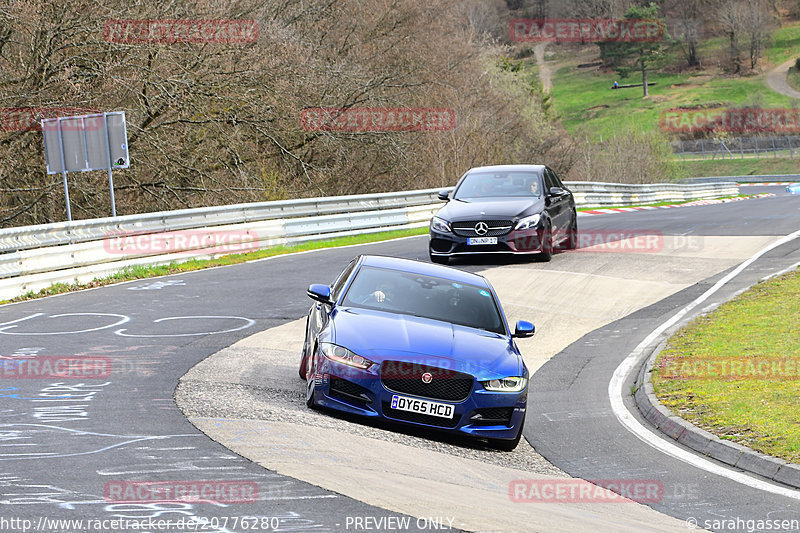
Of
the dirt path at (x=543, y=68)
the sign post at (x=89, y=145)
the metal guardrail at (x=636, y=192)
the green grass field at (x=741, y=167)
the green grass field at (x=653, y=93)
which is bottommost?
the green grass field at (x=741, y=167)

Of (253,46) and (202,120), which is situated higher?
(253,46)

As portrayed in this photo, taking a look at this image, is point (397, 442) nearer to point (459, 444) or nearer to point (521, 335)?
point (459, 444)

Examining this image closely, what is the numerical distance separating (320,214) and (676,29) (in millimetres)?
141486

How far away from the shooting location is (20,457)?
6.91 metres

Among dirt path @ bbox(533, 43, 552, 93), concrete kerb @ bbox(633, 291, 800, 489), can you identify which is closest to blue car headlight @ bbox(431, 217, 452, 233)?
concrete kerb @ bbox(633, 291, 800, 489)

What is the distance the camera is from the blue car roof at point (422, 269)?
10250 mm

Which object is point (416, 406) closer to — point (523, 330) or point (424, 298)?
point (424, 298)

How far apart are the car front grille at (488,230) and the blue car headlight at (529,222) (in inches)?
9.0

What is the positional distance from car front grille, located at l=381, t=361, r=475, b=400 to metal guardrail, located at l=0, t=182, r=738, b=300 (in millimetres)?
9228

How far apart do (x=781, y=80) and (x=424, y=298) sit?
135273mm

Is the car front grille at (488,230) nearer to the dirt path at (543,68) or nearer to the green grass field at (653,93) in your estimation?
the green grass field at (653,93)

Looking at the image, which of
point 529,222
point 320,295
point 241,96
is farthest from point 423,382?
point 241,96

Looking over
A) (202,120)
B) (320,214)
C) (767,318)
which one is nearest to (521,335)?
(767,318)

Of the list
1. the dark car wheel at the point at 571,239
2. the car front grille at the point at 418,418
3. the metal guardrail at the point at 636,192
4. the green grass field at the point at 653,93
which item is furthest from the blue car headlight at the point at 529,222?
the green grass field at the point at 653,93
